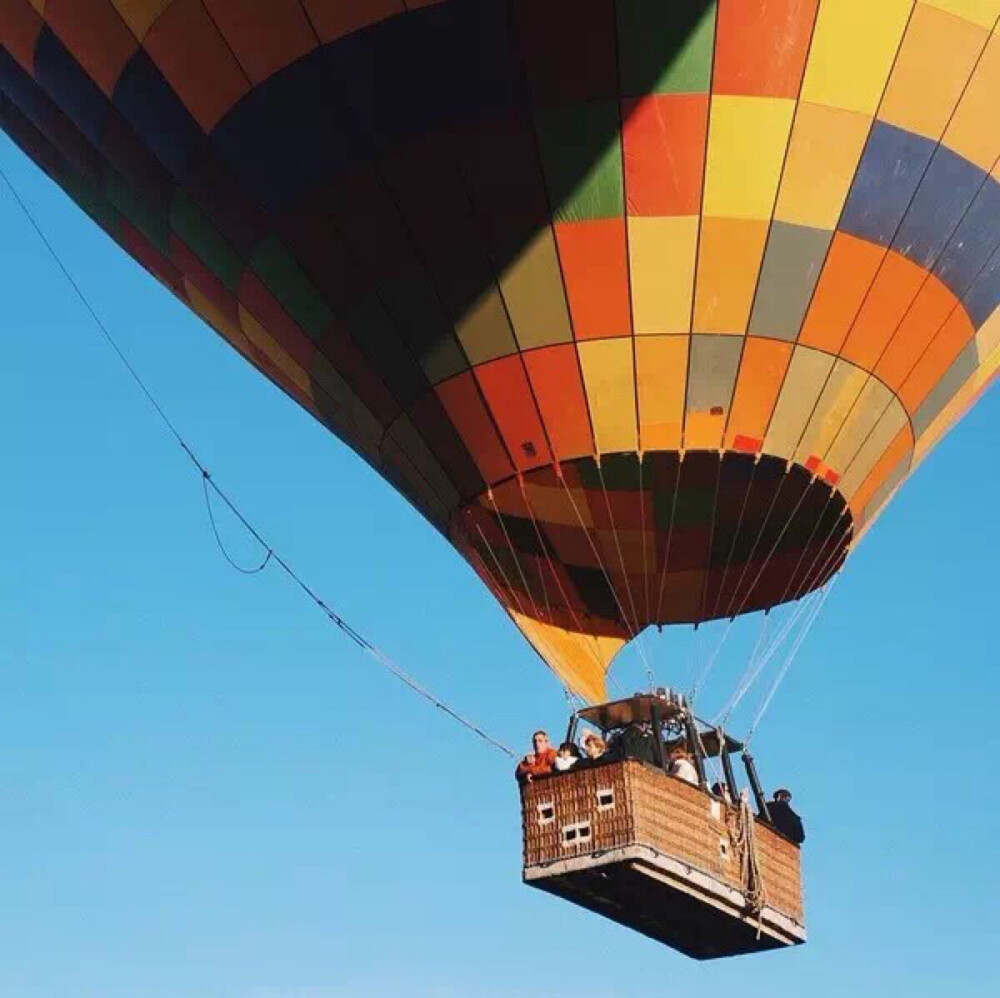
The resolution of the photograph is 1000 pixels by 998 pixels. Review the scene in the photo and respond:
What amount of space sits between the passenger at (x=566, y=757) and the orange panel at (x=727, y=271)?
2070 millimetres

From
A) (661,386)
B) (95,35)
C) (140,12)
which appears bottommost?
(661,386)

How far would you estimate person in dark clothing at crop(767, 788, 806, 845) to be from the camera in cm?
994

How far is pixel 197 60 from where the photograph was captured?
10.1m

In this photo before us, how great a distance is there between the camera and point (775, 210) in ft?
32.3

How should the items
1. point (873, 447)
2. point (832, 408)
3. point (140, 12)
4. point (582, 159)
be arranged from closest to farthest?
1. point (582, 159)
2. point (140, 12)
3. point (832, 408)
4. point (873, 447)

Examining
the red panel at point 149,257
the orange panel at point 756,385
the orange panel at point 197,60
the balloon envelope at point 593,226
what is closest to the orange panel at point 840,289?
the balloon envelope at point 593,226

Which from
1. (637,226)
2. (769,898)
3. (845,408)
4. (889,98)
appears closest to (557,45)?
(637,226)

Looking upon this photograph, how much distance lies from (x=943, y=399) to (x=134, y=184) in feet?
14.7

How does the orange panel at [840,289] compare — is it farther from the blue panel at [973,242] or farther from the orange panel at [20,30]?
the orange panel at [20,30]

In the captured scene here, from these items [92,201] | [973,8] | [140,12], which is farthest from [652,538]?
[92,201]

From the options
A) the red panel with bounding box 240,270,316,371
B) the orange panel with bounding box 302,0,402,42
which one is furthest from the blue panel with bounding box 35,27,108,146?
the orange panel with bounding box 302,0,402,42

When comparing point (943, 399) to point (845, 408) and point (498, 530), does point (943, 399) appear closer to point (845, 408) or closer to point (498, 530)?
point (845, 408)

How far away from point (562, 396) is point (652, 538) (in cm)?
120

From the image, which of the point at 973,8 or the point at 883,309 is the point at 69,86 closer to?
the point at 883,309
